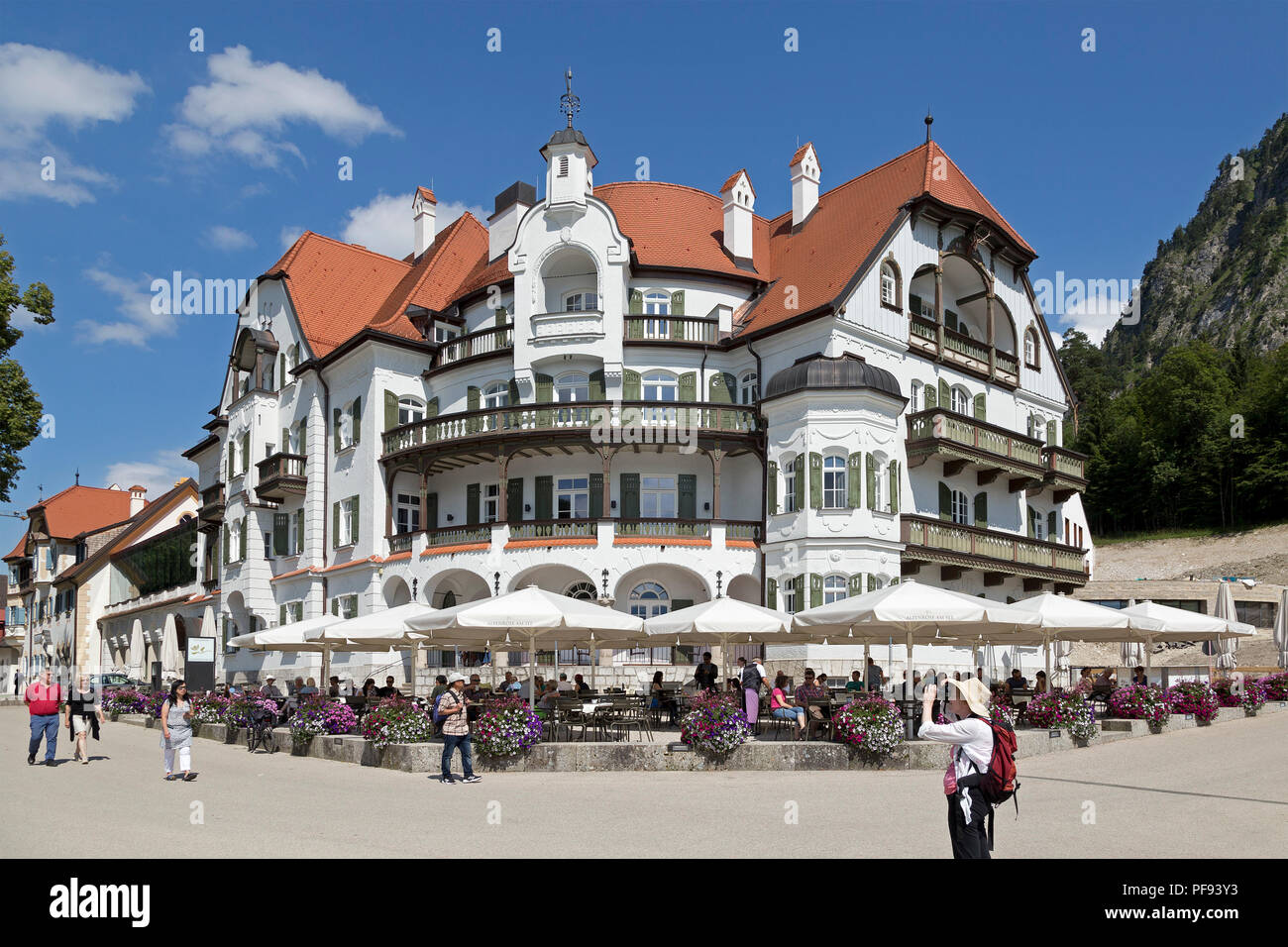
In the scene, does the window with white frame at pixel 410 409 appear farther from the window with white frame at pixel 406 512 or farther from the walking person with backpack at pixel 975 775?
the walking person with backpack at pixel 975 775

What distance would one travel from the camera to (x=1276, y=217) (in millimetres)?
143625

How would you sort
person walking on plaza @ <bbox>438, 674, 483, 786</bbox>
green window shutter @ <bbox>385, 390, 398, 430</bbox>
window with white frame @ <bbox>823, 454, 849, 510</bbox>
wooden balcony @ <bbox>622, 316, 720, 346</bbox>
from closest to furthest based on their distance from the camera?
person walking on plaza @ <bbox>438, 674, 483, 786</bbox> < window with white frame @ <bbox>823, 454, 849, 510</bbox> < wooden balcony @ <bbox>622, 316, 720, 346</bbox> < green window shutter @ <bbox>385, 390, 398, 430</bbox>

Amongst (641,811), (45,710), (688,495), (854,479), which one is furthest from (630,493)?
(641,811)

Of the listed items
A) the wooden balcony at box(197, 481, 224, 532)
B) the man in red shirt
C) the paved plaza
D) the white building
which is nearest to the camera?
the paved plaza

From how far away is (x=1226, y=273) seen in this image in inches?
5969

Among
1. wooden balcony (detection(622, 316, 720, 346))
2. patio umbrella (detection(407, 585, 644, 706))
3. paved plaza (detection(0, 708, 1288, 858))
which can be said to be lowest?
paved plaza (detection(0, 708, 1288, 858))

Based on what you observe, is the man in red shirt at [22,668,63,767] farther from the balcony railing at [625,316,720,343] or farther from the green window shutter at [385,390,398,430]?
the balcony railing at [625,316,720,343]

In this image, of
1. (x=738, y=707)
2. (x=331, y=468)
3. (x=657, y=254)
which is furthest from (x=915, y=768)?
(x=331, y=468)

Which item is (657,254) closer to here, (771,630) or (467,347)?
(467,347)

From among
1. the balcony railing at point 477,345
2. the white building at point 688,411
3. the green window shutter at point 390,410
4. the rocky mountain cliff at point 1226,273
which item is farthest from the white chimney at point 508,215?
the rocky mountain cliff at point 1226,273

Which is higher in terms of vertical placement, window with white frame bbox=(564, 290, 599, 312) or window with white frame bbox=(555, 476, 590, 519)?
window with white frame bbox=(564, 290, 599, 312)

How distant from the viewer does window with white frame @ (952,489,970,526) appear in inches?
1447

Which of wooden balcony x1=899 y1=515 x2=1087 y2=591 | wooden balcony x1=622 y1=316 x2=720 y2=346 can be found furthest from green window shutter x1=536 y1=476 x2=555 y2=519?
wooden balcony x1=899 y1=515 x2=1087 y2=591

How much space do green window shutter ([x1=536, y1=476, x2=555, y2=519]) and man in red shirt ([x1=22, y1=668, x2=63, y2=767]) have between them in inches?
700
